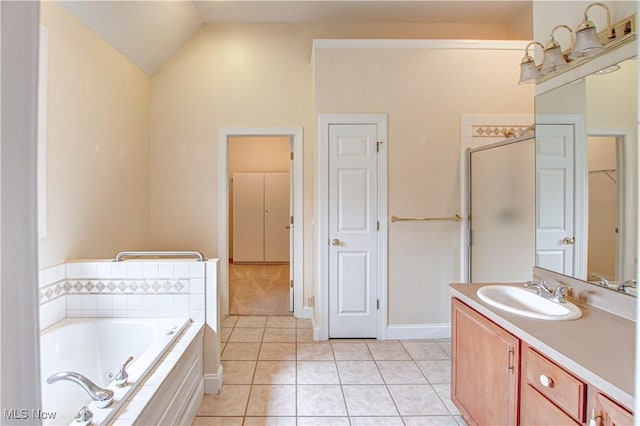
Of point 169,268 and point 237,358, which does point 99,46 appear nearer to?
point 169,268

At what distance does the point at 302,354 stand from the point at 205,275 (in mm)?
1147

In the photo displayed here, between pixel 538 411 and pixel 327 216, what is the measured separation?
2.01m

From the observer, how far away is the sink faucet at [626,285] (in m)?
1.38

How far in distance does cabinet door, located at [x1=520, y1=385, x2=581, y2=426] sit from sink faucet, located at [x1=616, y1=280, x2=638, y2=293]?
2.04 ft

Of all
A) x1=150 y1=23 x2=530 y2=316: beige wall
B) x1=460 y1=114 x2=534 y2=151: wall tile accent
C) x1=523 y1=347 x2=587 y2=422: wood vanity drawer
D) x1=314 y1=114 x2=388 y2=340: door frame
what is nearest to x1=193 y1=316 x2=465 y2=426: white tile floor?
x1=314 y1=114 x2=388 y2=340: door frame

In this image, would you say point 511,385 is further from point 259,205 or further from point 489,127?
point 259,205

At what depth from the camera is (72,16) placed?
87.8 inches

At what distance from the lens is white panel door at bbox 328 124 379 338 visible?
293 centimetres

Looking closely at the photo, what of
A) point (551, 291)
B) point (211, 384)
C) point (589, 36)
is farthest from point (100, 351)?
point (589, 36)

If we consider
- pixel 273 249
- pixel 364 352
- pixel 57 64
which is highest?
pixel 57 64

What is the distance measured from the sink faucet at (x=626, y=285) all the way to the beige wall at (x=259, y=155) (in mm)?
5493

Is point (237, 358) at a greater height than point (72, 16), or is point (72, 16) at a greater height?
point (72, 16)

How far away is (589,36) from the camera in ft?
4.96

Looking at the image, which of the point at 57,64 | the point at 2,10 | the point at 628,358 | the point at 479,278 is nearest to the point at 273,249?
the point at 479,278
